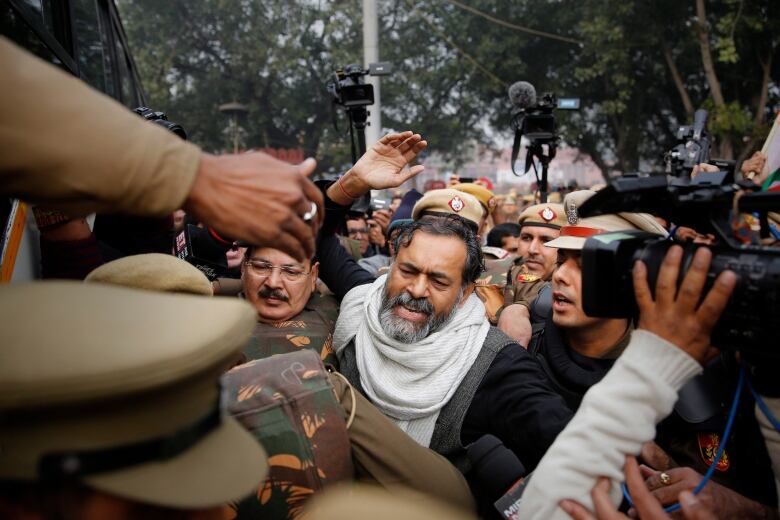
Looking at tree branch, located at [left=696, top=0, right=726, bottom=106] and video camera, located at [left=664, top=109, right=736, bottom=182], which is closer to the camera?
video camera, located at [left=664, top=109, right=736, bottom=182]

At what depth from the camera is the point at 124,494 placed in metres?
0.79

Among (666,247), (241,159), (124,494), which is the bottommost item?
(124,494)

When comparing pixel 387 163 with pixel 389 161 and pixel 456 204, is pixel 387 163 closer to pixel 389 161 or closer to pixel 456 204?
pixel 389 161

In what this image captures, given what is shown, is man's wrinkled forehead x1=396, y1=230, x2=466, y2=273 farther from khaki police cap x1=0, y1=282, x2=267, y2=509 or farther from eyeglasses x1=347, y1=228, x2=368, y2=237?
eyeglasses x1=347, y1=228, x2=368, y2=237

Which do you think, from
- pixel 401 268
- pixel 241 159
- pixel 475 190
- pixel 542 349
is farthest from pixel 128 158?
pixel 475 190

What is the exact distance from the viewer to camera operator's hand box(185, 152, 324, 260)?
0.97 metres

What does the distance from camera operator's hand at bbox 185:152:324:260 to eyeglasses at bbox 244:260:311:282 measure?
1.72 metres

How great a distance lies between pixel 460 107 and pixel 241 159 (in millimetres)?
20051

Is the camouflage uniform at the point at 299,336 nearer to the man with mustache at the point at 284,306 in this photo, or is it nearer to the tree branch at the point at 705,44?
the man with mustache at the point at 284,306

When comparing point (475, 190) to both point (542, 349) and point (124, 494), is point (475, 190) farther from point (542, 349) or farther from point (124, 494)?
point (124, 494)

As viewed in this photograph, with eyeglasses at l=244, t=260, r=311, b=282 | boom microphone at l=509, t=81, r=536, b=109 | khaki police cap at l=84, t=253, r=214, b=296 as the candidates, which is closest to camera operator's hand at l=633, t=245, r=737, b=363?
khaki police cap at l=84, t=253, r=214, b=296

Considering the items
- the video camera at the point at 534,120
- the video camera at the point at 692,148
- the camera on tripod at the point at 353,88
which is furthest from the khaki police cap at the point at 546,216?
the camera on tripod at the point at 353,88

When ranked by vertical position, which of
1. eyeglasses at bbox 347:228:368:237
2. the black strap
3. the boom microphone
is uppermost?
the boom microphone

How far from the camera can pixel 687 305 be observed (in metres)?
1.14
